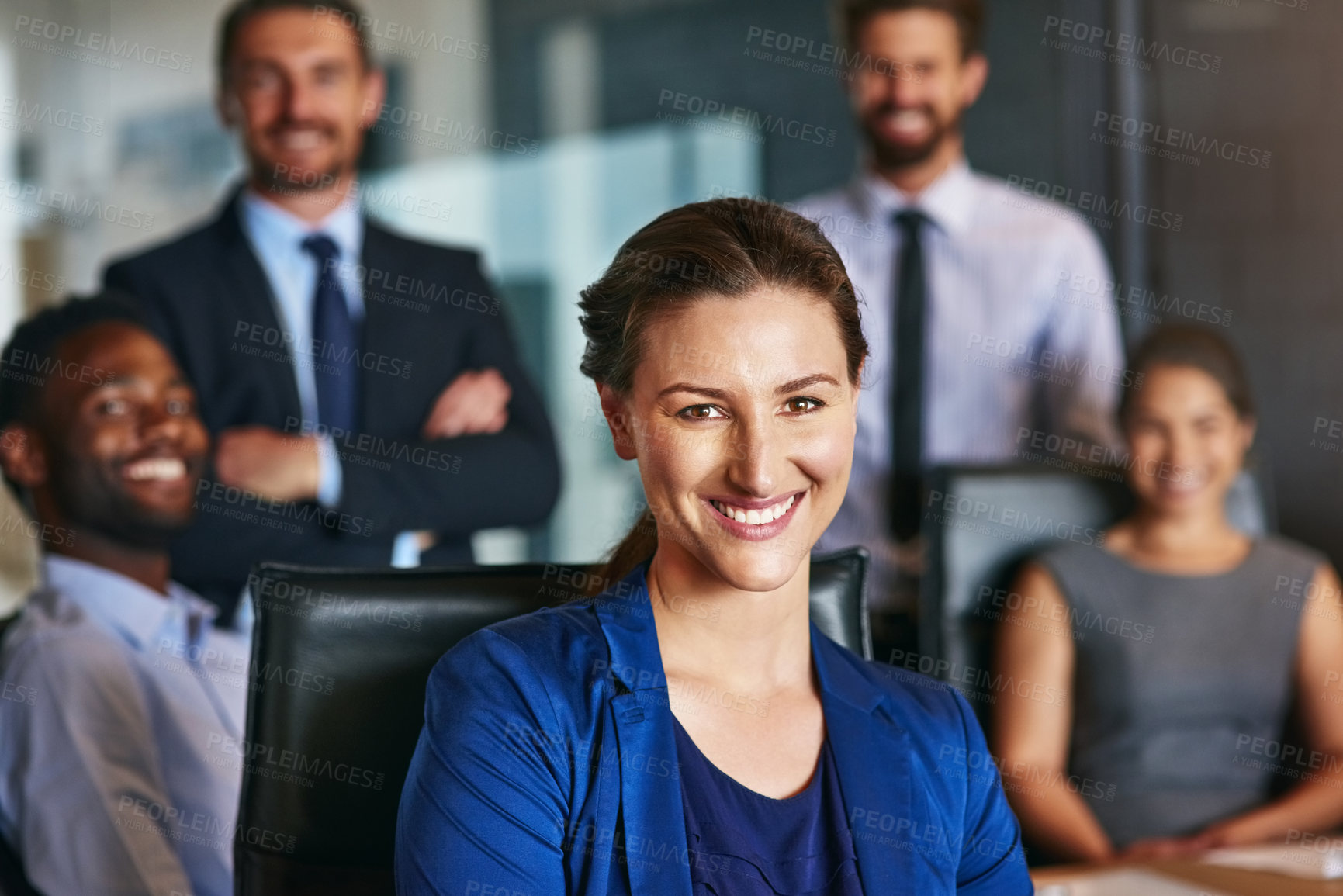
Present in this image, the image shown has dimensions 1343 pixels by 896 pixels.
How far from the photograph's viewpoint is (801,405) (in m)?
1.27

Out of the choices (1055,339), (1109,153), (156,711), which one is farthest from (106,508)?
(1109,153)

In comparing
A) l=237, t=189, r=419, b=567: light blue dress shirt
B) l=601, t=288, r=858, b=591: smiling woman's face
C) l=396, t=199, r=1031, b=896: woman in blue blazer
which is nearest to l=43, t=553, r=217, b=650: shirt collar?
l=237, t=189, r=419, b=567: light blue dress shirt

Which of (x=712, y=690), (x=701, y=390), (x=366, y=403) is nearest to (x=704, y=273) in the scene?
(x=701, y=390)

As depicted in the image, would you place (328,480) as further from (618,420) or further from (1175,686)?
(1175,686)

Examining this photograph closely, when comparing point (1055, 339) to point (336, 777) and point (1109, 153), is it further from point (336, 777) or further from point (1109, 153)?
point (336, 777)

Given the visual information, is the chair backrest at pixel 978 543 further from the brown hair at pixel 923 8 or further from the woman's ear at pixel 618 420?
the brown hair at pixel 923 8

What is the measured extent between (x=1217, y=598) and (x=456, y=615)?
1788mm

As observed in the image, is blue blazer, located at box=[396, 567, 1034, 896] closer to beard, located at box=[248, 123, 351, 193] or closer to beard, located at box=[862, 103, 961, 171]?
beard, located at box=[248, 123, 351, 193]

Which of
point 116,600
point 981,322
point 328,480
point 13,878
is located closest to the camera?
point 13,878

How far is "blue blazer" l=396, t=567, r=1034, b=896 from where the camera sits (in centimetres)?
112

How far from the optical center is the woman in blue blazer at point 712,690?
114 centimetres

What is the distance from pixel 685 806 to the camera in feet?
3.94

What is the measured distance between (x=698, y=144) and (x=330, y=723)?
2638 mm

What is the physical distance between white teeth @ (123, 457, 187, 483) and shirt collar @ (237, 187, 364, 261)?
66 centimetres
